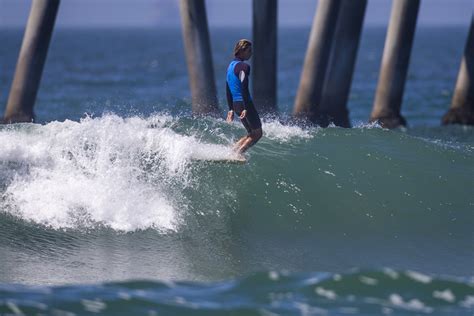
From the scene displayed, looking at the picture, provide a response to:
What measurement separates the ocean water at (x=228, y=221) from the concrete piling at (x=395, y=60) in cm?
501

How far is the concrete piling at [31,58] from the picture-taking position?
16.2 meters

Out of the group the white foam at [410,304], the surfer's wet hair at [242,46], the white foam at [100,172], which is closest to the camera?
the white foam at [410,304]

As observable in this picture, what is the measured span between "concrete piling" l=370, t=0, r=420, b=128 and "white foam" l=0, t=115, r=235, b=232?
7.43 meters

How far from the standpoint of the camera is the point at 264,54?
54.5ft

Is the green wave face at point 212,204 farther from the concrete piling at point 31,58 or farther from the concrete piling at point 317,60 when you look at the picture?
the concrete piling at point 317,60

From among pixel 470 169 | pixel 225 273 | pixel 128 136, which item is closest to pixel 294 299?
pixel 225 273

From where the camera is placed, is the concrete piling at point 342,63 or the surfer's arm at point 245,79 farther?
the concrete piling at point 342,63

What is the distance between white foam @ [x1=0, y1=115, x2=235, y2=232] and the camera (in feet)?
31.1

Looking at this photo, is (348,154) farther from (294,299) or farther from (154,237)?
(294,299)

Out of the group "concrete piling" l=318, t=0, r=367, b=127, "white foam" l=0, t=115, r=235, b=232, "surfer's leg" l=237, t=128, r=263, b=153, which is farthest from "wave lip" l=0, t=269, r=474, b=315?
"concrete piling" l=318, t=0, r=367, b=127

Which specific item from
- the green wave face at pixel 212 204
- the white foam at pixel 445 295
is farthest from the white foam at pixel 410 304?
the green wave face at pixel 212 204

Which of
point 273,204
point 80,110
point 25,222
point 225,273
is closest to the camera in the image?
point 225,273

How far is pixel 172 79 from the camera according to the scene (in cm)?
4478

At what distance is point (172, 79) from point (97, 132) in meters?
34.5
